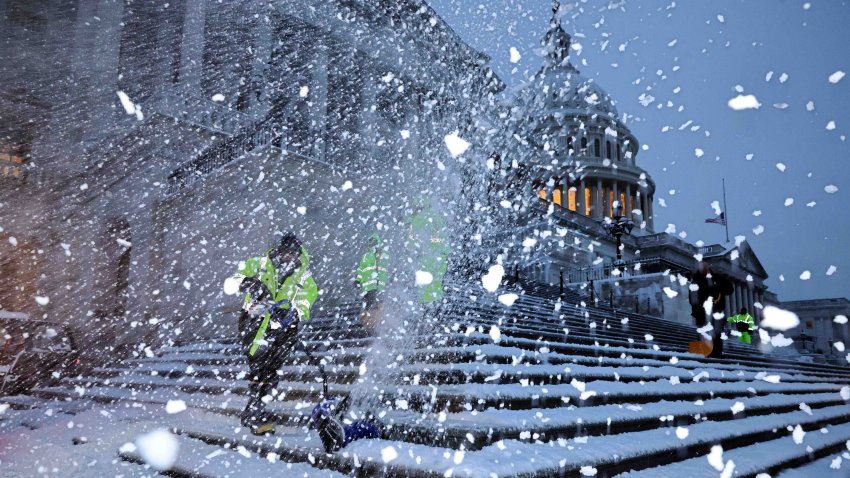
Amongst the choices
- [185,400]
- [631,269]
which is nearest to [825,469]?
[185,400]

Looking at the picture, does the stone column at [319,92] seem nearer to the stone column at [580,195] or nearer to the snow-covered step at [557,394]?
the snow-covered step at [557,394]

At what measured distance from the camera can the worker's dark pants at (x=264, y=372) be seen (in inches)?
189

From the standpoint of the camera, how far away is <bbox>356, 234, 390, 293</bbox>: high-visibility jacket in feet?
28.2

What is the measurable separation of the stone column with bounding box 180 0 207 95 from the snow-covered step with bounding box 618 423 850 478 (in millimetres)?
18021

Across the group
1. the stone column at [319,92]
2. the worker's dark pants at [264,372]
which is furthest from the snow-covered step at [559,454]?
the stone column at [319,92]

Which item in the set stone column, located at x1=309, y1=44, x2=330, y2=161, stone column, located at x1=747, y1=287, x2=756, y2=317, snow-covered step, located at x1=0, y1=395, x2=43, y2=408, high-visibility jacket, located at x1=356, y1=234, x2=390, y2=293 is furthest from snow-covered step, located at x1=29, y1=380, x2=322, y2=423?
stone column, located at x1=747, y1=287, x2=756, y2=317

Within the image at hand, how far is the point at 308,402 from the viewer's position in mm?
5488

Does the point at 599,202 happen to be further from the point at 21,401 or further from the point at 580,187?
the point at 21,401

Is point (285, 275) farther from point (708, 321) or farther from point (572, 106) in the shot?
point (572, 106)

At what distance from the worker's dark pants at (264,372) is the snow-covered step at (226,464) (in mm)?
401

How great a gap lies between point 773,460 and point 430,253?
555cm

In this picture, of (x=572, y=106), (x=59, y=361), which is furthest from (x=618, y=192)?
(x=59, y=361)

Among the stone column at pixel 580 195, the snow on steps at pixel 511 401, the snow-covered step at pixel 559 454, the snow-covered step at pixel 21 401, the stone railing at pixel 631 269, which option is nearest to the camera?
the snow-covered step at pixel 559 454

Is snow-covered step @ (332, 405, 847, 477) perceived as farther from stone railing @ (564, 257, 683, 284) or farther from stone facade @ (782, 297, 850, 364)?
stone facade @ (782, 297, 850, 364)
